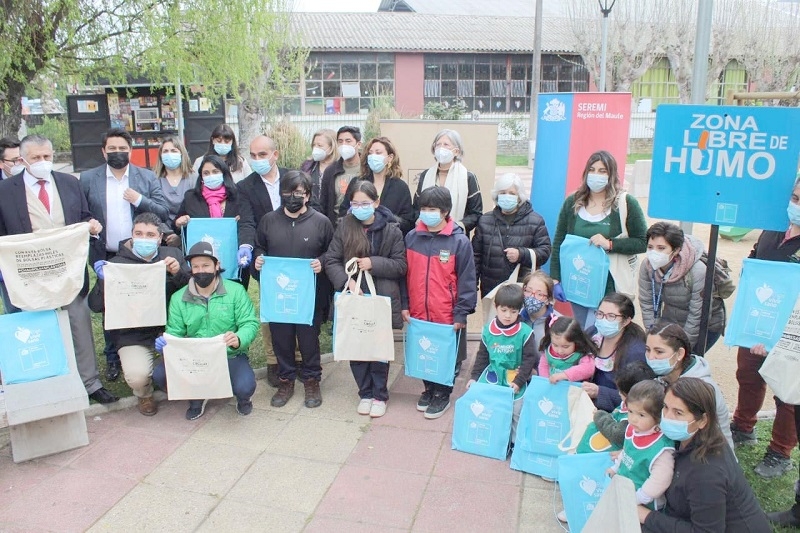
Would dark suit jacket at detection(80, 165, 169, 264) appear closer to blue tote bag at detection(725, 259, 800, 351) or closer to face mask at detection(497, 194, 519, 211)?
face mask at detection(497, 194, 519, 211)

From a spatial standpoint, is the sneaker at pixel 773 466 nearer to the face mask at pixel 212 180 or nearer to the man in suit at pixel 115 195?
the face mask at pixel 212 180

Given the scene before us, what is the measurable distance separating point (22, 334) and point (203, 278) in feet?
4.13

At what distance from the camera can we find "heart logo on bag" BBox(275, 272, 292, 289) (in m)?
5.34

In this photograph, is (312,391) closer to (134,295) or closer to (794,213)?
(134,295)

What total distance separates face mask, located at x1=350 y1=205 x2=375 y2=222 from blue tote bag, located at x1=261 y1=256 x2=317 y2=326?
20.5 inches

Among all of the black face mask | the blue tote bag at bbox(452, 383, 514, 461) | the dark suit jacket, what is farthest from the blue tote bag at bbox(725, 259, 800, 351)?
the black face mask

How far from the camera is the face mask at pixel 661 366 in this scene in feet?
12.6

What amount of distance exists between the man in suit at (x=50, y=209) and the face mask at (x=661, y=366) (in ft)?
13.4

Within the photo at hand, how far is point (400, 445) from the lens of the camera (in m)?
4.91

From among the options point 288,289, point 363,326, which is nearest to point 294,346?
point 288,289

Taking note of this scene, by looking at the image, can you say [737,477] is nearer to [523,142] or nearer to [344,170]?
[344,170]

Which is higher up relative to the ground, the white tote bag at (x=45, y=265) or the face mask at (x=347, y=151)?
the face mask at (x=347, y=151)

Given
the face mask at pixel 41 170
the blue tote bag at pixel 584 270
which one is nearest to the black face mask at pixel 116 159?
the face mask at pixel 41 170

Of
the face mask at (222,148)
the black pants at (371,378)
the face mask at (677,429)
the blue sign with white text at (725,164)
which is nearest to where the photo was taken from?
the face mask at (677,429)
